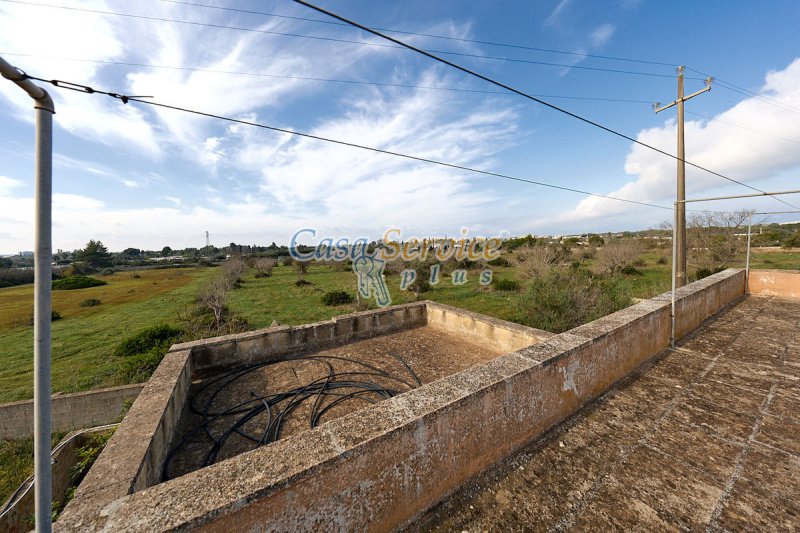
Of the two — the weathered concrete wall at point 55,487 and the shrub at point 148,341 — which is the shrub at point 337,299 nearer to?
the shrub at point 148,341

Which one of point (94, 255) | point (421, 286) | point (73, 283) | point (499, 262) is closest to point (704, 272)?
point (421, 286)

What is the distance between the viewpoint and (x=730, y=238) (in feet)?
67.3

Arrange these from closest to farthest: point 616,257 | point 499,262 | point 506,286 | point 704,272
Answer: point 704,272, point 506,286, point 616,257, point 499,262

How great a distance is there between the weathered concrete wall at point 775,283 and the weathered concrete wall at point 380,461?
7866 millimetres

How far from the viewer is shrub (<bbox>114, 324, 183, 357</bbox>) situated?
12.0m

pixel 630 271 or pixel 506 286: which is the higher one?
pixel 630 271

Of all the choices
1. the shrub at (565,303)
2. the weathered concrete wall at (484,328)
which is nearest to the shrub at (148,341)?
the weathered concrete wall at (484,328)

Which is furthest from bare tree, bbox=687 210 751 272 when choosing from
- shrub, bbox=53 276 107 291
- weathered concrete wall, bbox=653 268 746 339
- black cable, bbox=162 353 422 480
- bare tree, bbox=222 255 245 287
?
shrub, bbox=53 276 107 291

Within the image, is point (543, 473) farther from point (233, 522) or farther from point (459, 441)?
point (233, 522)

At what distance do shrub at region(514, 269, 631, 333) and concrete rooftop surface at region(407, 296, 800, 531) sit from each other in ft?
26.8

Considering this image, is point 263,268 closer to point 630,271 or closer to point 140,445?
point 630,271

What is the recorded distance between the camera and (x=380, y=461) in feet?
4.93

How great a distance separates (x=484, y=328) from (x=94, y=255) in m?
64.3

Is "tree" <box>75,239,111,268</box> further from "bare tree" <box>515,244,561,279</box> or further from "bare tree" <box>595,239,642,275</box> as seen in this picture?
"bare tree" <box>595,239,642,275</box>
